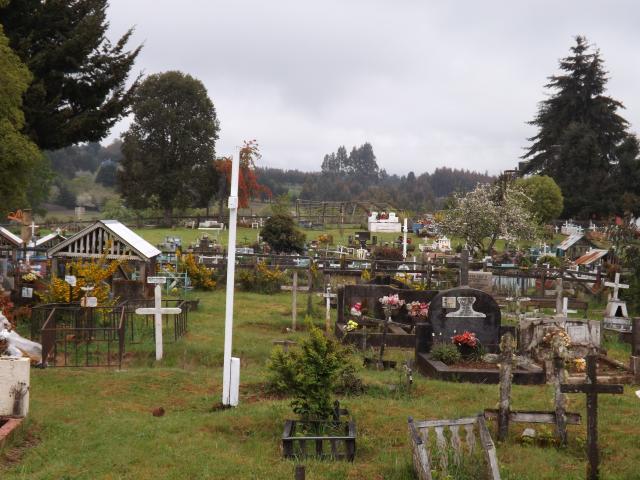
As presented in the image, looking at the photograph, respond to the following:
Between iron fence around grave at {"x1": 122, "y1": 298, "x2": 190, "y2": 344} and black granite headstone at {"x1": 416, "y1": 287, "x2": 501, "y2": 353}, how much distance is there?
5777mm

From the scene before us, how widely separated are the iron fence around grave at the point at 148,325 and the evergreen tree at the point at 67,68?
5853 mm

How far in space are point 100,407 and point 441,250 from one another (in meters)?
31.9

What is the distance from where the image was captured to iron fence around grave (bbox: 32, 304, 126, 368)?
13.2m

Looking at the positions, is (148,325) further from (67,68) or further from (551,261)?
(551,261)

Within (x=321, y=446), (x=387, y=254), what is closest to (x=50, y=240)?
(x=387, y=254)

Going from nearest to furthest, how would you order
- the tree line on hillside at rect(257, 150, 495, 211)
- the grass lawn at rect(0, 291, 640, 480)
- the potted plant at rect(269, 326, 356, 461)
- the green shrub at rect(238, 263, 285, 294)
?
1. the grass lawn at rect(0, 291, 640, 480)
2. the potted plant at rect(269, 326, 356, 461)
3. the green shrub at rect(238, 263, 285, 294)
4. the tree line on hillside at rect(257, 150, 495, 211)

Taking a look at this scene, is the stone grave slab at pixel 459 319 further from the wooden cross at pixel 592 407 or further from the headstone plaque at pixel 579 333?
the wooden cross at pixel 592 407

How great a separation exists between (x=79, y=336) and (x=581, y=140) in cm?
4960

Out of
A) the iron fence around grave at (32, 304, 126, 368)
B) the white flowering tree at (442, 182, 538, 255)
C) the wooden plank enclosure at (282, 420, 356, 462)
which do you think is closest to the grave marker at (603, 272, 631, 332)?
the wooden plank enclosure at (282, 420, 356, 462)

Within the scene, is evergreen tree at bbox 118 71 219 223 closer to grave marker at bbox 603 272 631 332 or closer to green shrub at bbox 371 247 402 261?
green shrub at bbox 371 247 402 261

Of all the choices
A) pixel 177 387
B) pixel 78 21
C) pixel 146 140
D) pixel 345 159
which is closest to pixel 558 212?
pixel 146 140

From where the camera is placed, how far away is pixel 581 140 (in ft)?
183

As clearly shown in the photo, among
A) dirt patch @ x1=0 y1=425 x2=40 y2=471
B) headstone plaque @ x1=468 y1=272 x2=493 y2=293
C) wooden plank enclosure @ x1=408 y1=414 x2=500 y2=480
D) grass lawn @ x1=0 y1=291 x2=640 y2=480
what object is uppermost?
headstone plaque @ x1=468 y1=272 x2=493 y2=293

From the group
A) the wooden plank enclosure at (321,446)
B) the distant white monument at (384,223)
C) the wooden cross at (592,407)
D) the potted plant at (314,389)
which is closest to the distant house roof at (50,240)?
the potted plant at (314,389)
